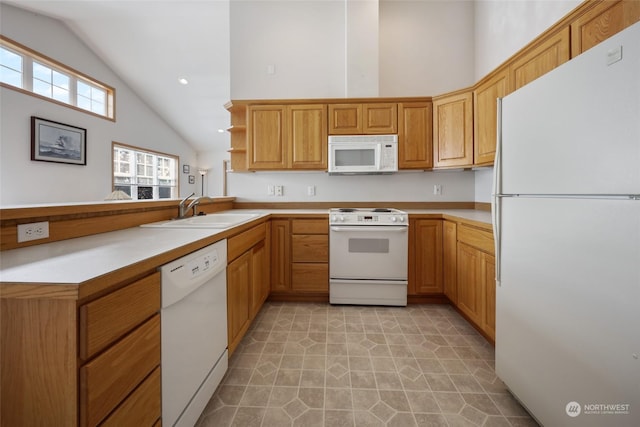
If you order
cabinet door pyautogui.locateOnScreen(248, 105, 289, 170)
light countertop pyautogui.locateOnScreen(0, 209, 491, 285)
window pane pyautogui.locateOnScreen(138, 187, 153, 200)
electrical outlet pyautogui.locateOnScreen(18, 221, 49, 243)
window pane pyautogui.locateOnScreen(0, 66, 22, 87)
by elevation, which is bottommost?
light countertop pyautogui.locateOnScreen(0, 209, 491, 285)

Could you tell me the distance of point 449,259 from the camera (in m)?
2.51

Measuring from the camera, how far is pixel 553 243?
1077 mm

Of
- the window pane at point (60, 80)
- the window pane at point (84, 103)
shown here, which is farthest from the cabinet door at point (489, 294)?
the window pane at point (84, 103)

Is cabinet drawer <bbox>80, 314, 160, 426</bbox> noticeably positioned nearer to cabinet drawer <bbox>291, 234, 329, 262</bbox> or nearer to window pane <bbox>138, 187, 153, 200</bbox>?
cabinet drawer <bbox>291, 234, 329, 262</bbox>

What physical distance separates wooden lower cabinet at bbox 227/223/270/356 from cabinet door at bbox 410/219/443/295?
4.99 feet

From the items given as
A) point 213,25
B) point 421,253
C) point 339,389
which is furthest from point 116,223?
point 213,25

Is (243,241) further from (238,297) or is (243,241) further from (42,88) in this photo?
(42,88)

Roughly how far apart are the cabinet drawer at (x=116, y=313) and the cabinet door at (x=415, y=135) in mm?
2665

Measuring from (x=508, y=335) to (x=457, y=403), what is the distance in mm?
456

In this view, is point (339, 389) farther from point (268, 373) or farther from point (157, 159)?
point (157, 159)

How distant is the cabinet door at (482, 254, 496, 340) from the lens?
1.81m

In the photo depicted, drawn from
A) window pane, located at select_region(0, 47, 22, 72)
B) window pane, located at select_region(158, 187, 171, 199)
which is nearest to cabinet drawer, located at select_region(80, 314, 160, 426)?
window pane, located at select_region(0, 47, 22, 72)

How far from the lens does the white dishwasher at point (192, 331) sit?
0.98m

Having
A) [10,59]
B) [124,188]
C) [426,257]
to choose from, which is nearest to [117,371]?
[426,257]
